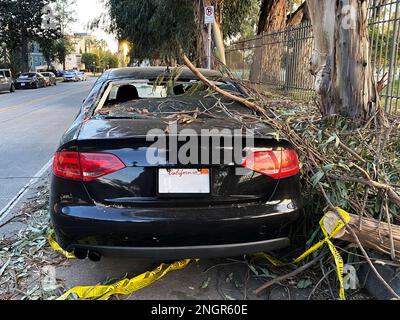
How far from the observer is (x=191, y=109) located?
3.34m

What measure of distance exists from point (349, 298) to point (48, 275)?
7.41 ft

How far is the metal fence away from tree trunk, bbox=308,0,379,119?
17.2 inches

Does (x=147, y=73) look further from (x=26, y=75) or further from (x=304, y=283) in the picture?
(x=26, y=75)

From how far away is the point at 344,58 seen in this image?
434cm

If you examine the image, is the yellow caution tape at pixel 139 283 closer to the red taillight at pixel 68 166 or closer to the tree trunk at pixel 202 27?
the red taillight at pixel 68 166

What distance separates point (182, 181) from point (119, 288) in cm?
95

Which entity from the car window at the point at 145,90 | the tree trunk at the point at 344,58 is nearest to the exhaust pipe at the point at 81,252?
the car window at the point at 145,90

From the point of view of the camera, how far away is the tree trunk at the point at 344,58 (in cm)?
425

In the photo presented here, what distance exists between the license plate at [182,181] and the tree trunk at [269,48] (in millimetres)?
9812

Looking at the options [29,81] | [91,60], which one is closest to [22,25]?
[29,81]

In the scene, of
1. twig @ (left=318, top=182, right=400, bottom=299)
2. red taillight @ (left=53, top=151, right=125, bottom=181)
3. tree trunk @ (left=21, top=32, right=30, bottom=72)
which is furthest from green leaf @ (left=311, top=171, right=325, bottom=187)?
tree trunk @ (left=21, top=32, right=30, bottom=72)
